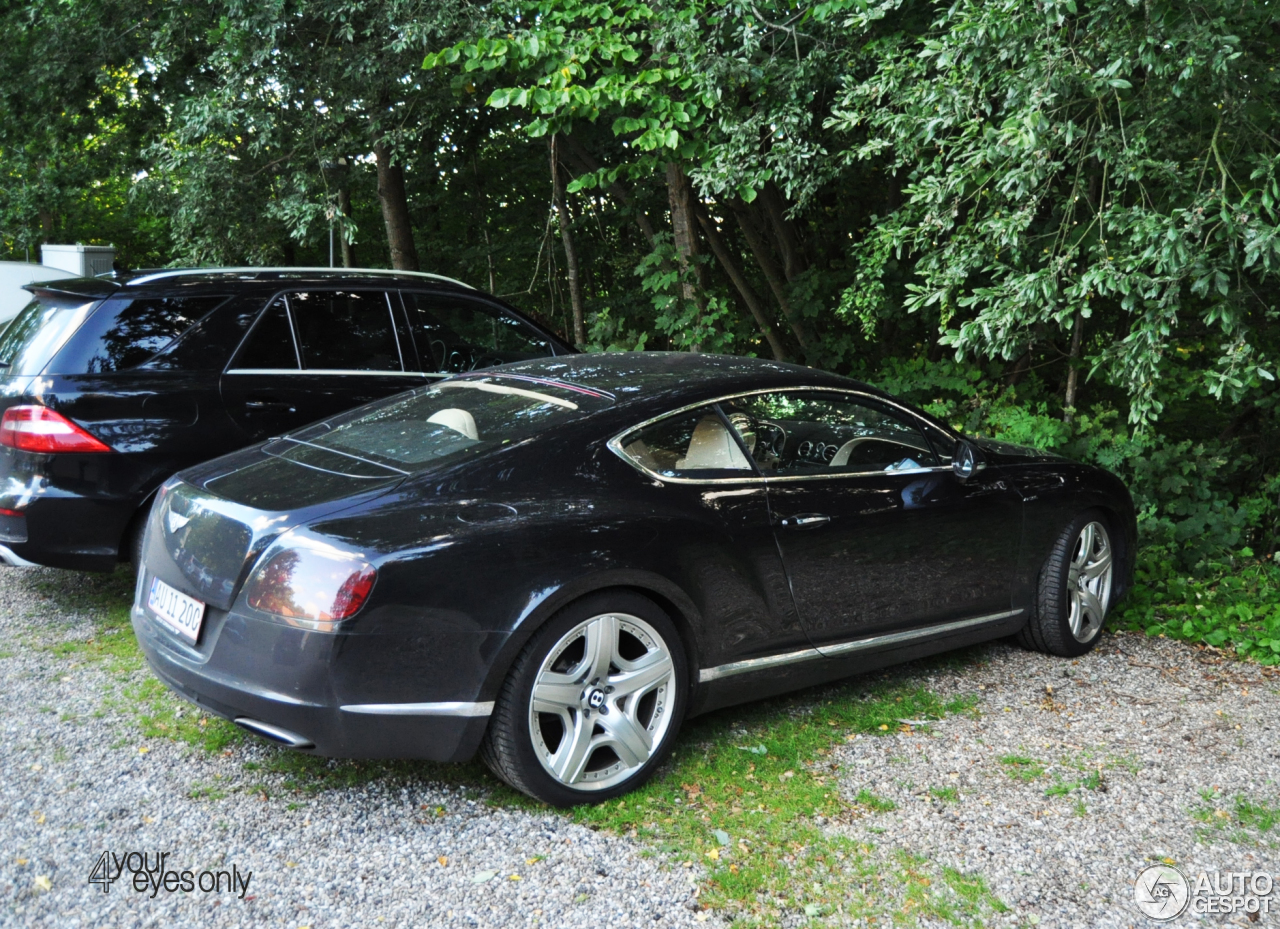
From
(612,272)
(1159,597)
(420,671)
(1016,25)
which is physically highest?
(1016,25)

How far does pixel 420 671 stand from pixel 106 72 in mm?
11613

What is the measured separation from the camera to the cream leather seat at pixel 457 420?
398 cm

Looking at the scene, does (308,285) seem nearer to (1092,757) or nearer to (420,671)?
(420,671)

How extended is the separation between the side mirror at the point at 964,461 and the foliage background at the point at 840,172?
102 centimetres

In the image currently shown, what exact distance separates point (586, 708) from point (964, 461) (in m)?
2.16

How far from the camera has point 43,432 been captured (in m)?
5.26

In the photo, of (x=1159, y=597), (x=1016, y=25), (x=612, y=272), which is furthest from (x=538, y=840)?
(x=612, y=272)

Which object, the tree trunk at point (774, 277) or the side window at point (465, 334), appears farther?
the tree trunk at point (774, 277)

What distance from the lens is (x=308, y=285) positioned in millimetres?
6137

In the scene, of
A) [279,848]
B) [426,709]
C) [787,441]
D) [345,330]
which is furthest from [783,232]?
[279,848]

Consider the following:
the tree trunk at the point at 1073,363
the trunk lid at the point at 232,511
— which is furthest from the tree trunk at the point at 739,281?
the trunk lid at the point at 232,511

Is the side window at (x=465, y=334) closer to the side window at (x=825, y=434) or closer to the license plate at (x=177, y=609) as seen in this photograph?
the side window at (x=825, y=434)

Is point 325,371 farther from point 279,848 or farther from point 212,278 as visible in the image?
point 279,848

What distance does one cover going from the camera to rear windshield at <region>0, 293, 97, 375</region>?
5414 millimetres
